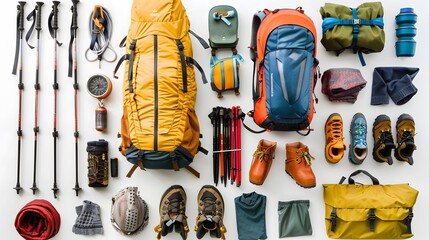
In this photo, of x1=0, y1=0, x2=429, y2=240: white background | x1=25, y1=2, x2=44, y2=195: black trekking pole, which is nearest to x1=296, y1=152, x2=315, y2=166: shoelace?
x1=0, y1=0, x2=429, y2=240: white background

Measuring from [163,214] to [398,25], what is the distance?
2.04m

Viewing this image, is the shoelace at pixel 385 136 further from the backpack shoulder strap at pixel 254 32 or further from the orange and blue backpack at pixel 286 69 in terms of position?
the backpack shoulder strap at pixel 254 32

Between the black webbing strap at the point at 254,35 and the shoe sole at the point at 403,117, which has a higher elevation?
the black webbing strap at the point at 254,35

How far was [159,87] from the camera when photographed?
6.17 ft

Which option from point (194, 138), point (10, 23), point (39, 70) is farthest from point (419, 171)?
point (10, 23)

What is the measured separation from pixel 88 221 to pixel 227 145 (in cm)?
110

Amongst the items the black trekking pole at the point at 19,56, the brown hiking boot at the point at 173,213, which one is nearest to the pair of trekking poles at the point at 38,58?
the black trekking pole at the point at 19,56

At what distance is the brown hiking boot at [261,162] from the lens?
2061mm

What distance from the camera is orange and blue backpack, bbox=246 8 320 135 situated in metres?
1.81

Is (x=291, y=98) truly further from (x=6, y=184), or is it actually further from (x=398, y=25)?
(x=6, y=184)

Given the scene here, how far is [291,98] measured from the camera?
1.81 meters

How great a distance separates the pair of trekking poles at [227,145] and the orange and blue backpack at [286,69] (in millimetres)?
255

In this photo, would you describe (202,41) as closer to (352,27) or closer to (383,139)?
(352,27)

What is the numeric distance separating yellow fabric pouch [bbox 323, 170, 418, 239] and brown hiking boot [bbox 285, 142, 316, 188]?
20cm
